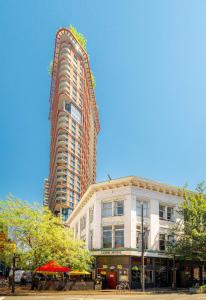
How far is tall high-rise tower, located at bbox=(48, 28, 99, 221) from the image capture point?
12800cm

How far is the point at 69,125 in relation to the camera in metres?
131

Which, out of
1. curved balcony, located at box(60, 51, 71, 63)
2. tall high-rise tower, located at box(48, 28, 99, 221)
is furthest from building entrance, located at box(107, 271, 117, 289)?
curved balcony, located at box(60, 51, 71, 63)

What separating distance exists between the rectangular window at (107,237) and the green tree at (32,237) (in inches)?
217

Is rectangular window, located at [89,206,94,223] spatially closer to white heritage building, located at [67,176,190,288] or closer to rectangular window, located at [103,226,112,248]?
white heritage building, located at [67,176,190,288]

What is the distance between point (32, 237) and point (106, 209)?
1124cm

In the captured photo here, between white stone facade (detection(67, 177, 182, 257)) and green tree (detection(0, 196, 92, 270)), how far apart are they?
20.0ft

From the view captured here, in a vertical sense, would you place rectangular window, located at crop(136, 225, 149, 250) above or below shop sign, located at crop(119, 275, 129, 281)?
above

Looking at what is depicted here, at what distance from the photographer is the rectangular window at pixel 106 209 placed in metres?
45.5

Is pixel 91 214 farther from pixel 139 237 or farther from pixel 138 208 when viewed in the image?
pixel 139 237

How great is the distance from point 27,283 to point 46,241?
1213 cm

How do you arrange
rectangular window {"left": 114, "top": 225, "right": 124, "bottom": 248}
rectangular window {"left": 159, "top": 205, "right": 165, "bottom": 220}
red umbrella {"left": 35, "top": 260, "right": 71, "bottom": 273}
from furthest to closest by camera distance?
rectangular window {"left": 159, "top": 205, "right": 165, "bottom": 220} < rectangular window {"left": 114, "top": 225, "right": 124, "bottom": 248} < red umbrella {"left": 35, "top": 260, "right": 71, "bottom": 273}

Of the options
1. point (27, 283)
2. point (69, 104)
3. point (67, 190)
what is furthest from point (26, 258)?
point (69, 104)

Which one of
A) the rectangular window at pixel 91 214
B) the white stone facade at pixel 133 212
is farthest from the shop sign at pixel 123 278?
the rectangular window at pixel 91 214

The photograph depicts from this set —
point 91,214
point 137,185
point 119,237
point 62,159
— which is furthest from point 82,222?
point 62,159
